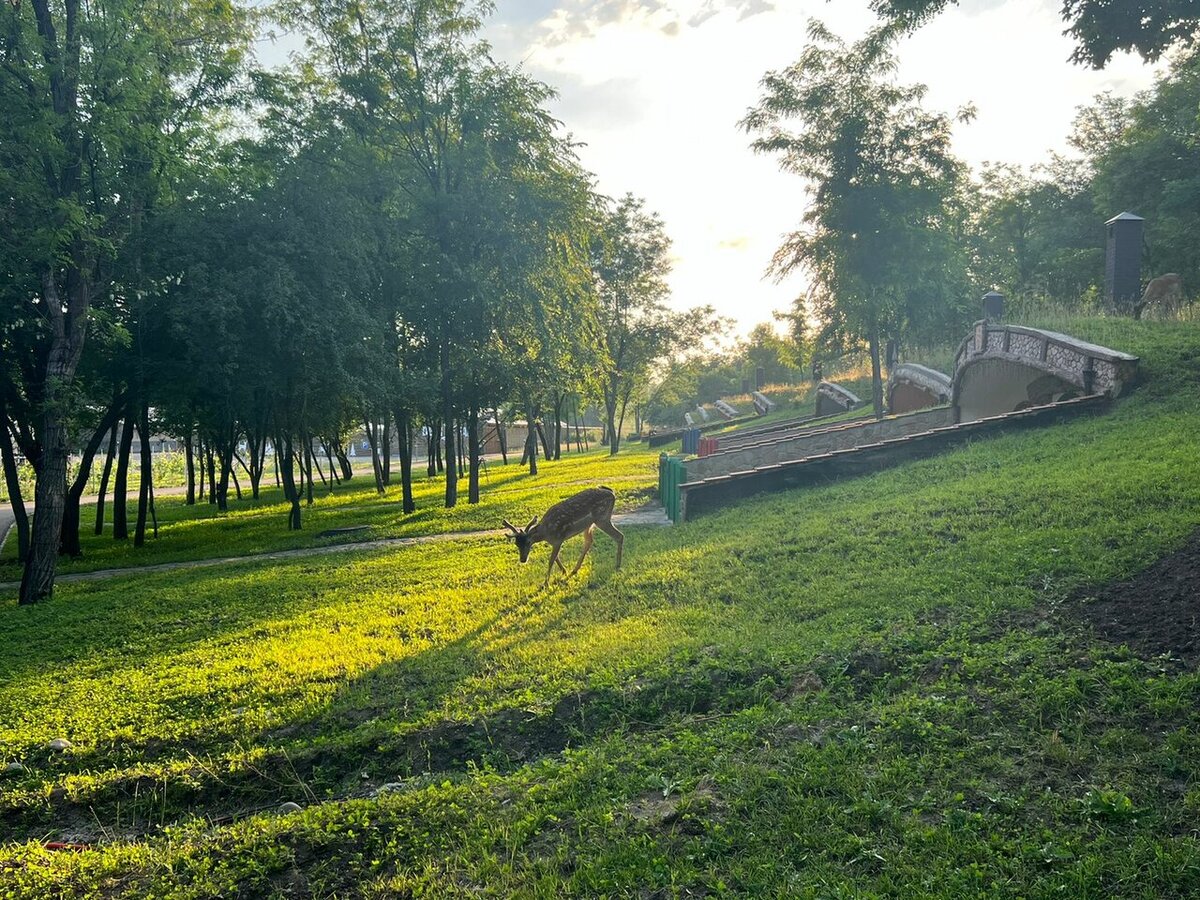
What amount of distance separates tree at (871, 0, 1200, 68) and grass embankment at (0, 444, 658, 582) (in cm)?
1358

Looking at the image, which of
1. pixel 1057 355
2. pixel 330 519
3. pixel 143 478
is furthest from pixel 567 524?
pixel 143 478

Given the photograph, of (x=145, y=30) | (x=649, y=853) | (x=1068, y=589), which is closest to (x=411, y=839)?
(x=649, y=853)

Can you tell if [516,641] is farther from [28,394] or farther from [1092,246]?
[1092,246]

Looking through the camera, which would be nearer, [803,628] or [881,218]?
[803,628]

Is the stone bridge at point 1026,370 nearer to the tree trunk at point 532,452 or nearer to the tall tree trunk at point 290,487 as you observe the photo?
the tall tree trunk at point 290,487

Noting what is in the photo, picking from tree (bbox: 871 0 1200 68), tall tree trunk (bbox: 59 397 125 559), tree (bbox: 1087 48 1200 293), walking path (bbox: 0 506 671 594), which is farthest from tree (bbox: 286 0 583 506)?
tree (bbox: 1087 48 1200 293)

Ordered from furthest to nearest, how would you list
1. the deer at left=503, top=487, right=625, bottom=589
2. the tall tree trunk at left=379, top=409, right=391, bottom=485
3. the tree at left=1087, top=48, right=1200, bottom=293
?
the tree at left=1087, top=48, right=1200, bottom=293 < the tall tree trunk at left=379, top=409, right=391, bottom=485 < the deer at left=503, top=487, right=625, bottom=589

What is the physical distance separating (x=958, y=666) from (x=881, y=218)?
20733 mm

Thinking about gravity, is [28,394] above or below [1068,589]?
above

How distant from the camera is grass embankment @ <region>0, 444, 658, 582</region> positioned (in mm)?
17672

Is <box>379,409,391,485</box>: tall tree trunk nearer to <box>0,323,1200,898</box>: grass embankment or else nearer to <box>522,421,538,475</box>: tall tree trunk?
<box>522,421,538,475</box>: tall tree trunk

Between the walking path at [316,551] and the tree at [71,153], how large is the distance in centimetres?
286

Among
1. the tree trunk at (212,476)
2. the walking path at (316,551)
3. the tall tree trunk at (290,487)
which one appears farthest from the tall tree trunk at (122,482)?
the tree trunk at (212,476)

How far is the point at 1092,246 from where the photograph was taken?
3419 cm
